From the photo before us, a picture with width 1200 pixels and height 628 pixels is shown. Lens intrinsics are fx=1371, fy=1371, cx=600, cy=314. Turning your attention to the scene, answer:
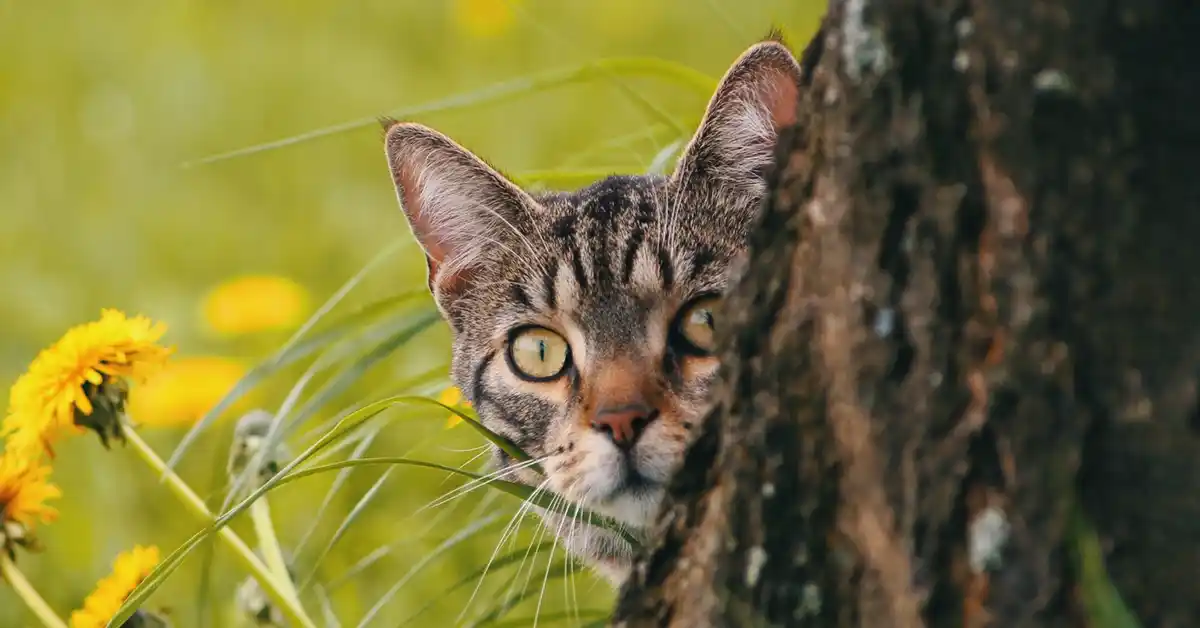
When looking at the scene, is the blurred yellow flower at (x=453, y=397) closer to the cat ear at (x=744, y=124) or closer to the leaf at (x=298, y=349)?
the leaf at (x=298, y=349)

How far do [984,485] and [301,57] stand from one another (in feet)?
13.2

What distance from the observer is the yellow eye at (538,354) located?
1.63 meters

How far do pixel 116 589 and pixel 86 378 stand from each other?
0.24 metres

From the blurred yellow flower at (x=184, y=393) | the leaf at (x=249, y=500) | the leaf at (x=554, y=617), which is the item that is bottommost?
the leaf at (x=554, y=617)

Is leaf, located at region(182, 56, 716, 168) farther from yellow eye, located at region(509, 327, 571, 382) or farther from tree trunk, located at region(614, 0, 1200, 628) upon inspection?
tree trunk, located at region(614, 0, 1200, 628)

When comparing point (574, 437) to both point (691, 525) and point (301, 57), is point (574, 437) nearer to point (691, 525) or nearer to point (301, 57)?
point (691, 525)

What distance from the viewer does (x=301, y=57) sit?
450 centimetres

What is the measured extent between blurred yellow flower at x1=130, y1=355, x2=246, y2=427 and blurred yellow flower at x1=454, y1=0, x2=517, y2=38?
1947 mm

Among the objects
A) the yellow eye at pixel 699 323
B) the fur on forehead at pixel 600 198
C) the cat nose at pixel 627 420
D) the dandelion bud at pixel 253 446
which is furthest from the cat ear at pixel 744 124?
the dandelion bud at pixel 253 446

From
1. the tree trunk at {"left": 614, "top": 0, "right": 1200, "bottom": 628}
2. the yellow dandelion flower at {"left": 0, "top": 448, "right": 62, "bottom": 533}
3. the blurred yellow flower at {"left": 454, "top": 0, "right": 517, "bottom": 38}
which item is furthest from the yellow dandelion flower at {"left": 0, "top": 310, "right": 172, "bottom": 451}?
the blurred yellow flower at {"left": 454, "top": 0, "right": 517, "bottom": 38}

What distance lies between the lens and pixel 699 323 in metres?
1.50

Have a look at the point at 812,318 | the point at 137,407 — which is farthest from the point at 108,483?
the point at 812,318

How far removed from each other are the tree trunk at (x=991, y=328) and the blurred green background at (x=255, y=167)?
113 cm

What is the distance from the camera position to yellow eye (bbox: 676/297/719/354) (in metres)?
1.49
